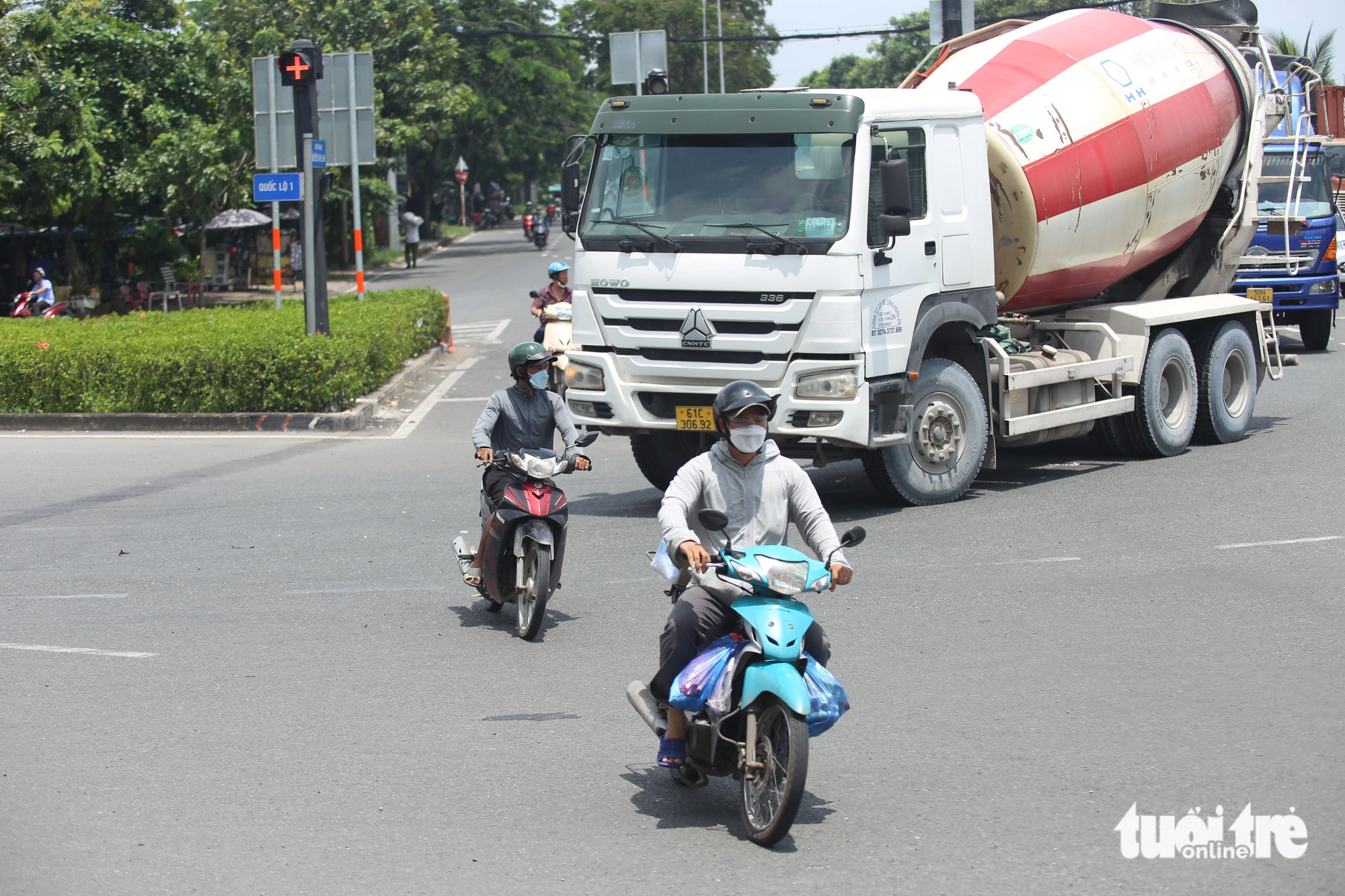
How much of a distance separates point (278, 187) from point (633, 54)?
697 cm

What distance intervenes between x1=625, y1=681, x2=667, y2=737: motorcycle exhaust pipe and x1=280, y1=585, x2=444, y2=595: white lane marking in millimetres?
3514

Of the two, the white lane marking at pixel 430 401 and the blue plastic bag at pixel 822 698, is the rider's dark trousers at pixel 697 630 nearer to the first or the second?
the blue plastic bag at pixel 822 698

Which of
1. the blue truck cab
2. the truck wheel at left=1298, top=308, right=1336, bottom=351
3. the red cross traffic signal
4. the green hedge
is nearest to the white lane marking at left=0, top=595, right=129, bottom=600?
the green hedge

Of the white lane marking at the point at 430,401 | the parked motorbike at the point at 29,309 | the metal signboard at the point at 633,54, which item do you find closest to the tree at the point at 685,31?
the parked motorbike at the point at 29,309

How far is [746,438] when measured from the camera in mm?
5059

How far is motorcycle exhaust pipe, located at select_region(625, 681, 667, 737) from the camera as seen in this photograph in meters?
5.17

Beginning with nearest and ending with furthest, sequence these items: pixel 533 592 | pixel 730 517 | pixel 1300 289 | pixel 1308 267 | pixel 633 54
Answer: pixel 730 517
pixel 533 592
pixel 1308 267
pixel 1300 289
pixel 633 54

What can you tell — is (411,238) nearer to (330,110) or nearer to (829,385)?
(330,110)

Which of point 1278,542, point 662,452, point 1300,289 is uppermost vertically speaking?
point 1300,289

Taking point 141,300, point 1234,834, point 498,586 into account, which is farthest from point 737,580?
point 141,300

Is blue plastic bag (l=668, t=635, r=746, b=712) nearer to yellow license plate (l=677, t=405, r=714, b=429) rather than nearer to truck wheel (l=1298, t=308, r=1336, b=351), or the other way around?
yellow license plate (l=677, t=405, r=714, b=429)

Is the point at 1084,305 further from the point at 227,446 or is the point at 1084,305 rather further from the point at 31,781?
the point at 31,781

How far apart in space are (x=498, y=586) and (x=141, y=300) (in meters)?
26.2

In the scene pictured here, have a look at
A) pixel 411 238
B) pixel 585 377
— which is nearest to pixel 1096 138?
pixel 585 377
